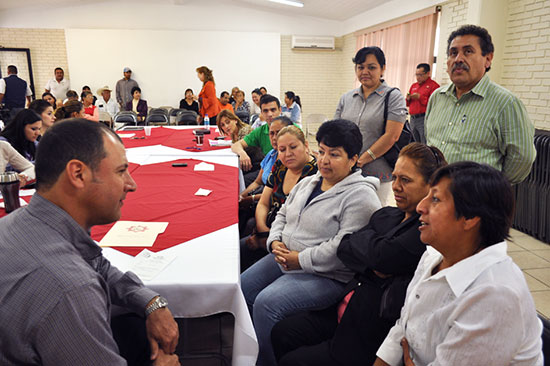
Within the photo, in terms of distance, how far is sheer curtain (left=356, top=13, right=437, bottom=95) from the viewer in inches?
245

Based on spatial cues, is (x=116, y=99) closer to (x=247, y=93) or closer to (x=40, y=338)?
(x=247, y=93)

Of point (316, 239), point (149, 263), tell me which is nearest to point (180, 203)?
point (149, 263)

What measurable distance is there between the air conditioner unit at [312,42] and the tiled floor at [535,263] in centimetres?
762

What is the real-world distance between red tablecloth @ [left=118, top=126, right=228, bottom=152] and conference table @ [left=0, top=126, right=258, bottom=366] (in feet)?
2.03

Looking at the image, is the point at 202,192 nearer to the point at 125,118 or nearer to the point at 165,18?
the point at 125,118

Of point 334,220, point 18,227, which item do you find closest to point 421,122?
point 334,220

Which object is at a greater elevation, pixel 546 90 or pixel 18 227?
pixel 546 90

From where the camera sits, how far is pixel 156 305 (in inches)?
49.4

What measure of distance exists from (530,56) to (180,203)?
4.40m

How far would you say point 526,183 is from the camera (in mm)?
3852

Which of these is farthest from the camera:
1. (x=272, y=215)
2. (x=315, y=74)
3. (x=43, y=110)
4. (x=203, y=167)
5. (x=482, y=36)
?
(x=315, y=74)

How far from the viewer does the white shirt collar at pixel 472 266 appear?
3.10 ft

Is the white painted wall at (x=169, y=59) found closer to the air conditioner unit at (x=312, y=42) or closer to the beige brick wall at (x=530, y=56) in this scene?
the air conditioner unit at (x=312, y=42)

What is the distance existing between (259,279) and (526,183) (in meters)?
3.41
